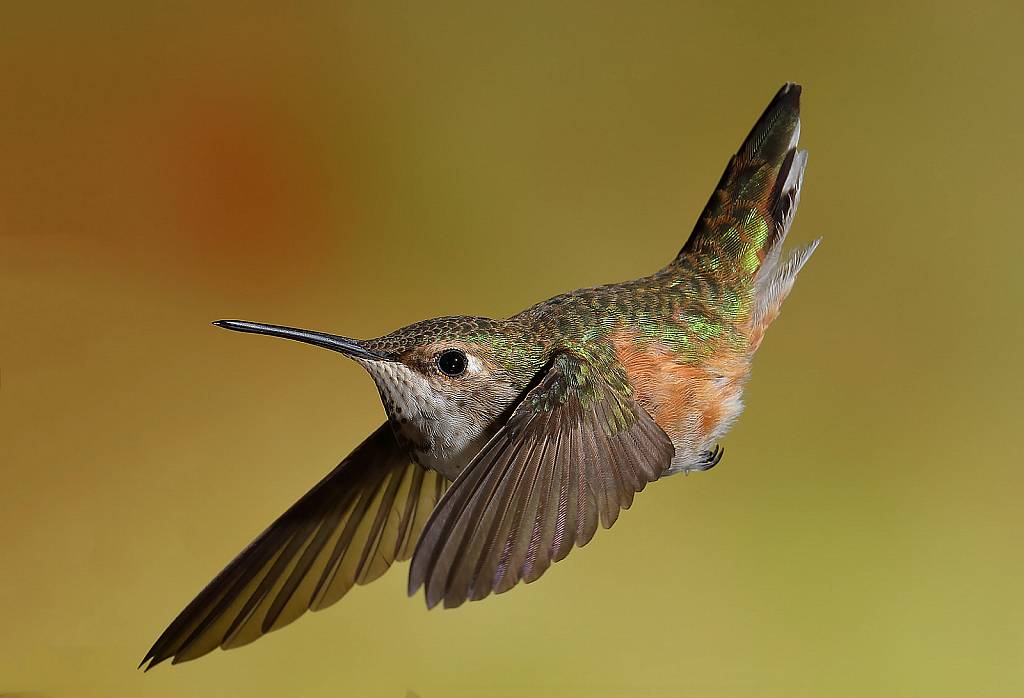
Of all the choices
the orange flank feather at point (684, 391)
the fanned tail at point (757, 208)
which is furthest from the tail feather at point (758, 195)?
the orange flank feather at point (684, 391)

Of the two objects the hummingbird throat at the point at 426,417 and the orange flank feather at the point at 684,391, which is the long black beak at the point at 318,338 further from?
the orange flank feather at the point at 684,391

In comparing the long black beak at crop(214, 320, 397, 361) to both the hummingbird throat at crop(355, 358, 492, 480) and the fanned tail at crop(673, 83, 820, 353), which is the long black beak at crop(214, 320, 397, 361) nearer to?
the hummingbird throat at crop(355, 358, 492, 480)

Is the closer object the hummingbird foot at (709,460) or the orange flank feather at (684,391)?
the orange flank feather at (684,391)

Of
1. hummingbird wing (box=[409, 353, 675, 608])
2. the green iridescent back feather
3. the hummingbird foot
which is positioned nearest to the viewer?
hummingbird wing (box=[409, 353, 675, 608])

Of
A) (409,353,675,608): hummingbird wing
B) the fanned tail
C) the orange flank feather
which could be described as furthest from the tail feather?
(409,353,675,608): hummingbird wing

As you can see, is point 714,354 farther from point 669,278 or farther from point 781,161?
point 781,161

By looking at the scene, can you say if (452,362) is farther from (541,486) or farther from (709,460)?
(709,460)

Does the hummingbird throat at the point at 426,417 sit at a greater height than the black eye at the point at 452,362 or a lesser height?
lesser
